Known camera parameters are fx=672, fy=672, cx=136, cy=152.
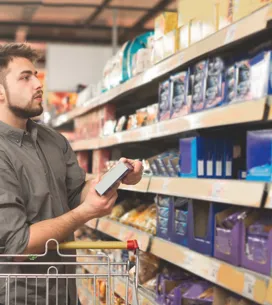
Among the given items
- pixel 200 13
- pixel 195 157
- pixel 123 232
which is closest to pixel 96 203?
pixel 195 157

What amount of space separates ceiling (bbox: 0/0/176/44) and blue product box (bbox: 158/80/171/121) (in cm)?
528

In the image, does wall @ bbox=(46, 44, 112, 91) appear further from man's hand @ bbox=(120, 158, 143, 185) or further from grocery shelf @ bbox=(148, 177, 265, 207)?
man's hand @ bbox=(120, 158, 143, 185)

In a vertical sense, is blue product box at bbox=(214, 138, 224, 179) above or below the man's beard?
below

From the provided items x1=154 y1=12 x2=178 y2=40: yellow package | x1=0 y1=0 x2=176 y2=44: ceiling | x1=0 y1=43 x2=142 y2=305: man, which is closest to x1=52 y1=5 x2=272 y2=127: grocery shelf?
x1=154 y1=12 x2=178 y2=40: yellow package

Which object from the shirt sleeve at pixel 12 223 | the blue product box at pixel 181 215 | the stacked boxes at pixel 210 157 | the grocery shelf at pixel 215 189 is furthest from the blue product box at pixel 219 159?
the shirt sleeve at pixel 12 223

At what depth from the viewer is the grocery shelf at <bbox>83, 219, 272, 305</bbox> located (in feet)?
7.53

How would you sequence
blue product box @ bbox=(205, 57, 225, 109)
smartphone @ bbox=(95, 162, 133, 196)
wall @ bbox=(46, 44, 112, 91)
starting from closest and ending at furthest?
smartphone @ bbox=(95, 162, 133, 196) < blue product box @ bbox=(205, 57, 225, 109) < wall @ bbox=(46, 44, 112, 91)

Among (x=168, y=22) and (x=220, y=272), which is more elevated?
(x=168, y=22)

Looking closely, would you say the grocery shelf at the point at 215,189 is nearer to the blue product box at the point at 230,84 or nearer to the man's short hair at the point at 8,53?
the blue product box at the point at 230,84

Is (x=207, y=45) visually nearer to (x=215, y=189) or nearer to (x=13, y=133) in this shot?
(x=215, y=189)

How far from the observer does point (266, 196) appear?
224cm

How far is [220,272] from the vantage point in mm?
2617

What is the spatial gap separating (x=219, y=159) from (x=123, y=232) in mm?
1295

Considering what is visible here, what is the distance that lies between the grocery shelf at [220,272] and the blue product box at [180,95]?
63 centimetres
